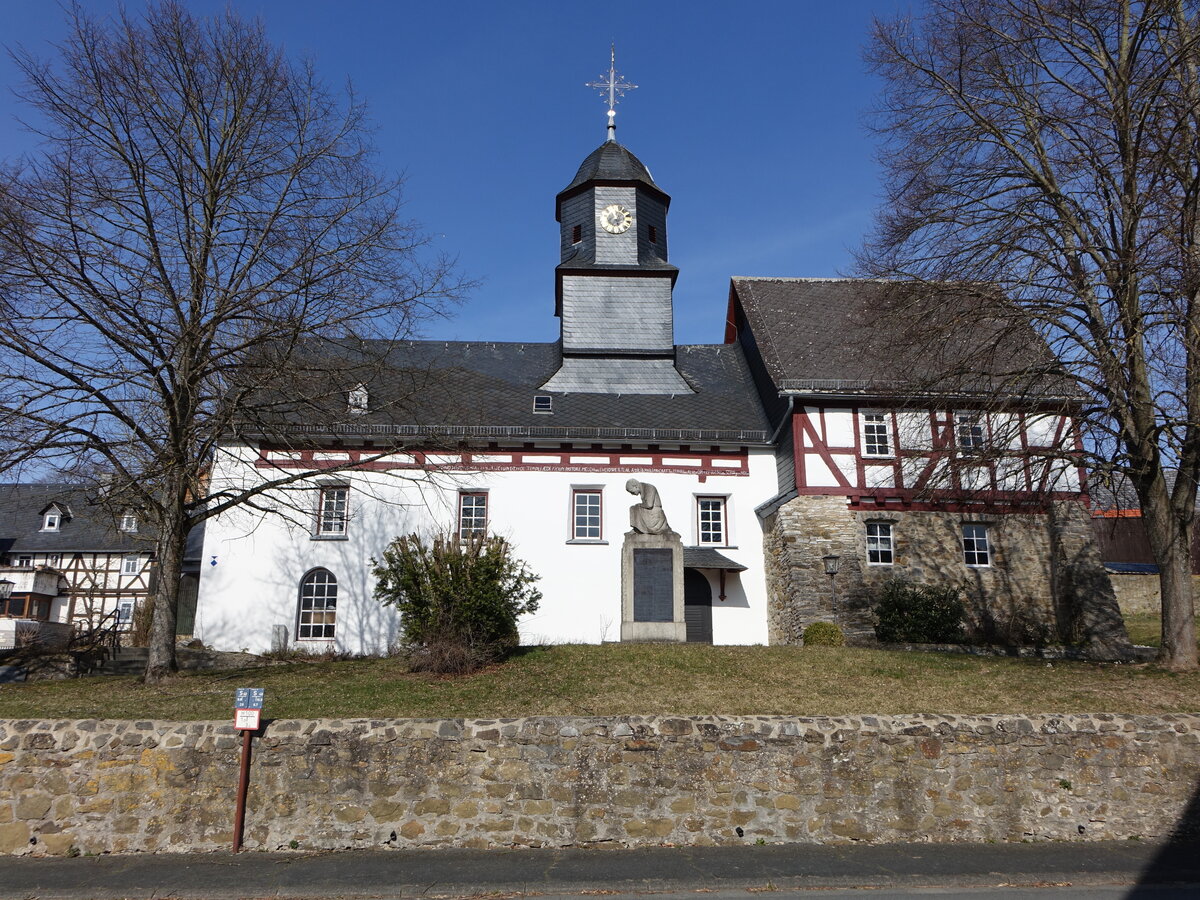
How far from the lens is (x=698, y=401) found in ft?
76.3

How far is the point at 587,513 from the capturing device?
21359mm

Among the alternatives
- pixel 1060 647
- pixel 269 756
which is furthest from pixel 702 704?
pixel 1060 647

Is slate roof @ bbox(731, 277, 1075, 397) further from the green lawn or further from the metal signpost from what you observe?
the metal signpost

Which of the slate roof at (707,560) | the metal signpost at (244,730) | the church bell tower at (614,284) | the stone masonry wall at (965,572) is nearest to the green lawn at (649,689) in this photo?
the metal signpost at (244,730)

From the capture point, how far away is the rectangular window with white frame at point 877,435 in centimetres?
2011

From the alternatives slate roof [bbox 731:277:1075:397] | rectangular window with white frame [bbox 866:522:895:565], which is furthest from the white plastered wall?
slate roof [bbox 731:277:1075:397]

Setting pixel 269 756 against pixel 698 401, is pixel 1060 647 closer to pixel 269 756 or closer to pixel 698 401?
pixel 698 401

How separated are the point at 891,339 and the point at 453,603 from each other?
29.1 feet

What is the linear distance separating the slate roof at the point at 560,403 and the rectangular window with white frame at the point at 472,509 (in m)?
1.53

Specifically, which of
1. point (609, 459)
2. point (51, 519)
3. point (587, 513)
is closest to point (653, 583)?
point (587, 513)

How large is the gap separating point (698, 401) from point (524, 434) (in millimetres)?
4973

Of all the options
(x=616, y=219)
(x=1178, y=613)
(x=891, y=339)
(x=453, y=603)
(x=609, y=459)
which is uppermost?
(x=616, y=219)

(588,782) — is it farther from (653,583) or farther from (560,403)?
(560,403)

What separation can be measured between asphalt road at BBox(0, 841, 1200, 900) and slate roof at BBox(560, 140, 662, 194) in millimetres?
20686
